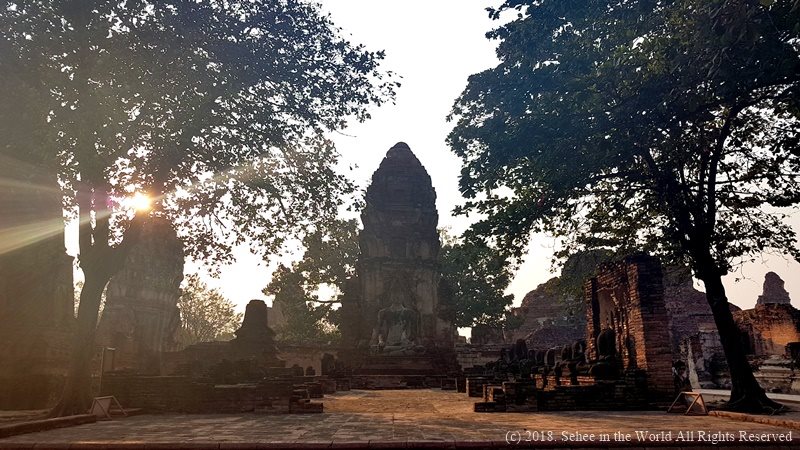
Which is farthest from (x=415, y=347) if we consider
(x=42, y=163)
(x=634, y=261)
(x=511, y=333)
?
(x=511, y=333)

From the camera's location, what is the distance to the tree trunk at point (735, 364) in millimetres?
9704

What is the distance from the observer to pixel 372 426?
7602 millimetres

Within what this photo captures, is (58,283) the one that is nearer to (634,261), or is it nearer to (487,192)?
(487,192)

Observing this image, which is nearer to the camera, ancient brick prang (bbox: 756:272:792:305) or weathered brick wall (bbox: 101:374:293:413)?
weathered brick wall (bbox: 101:374:293:413)

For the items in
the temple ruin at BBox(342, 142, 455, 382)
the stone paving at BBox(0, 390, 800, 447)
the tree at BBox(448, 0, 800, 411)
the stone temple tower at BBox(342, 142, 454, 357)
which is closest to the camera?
the stone paving at BBox(0, 390, 800, 447)

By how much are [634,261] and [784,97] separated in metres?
4.22

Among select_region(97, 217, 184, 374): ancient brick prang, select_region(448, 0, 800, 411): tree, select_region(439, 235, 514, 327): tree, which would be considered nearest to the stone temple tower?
select_region(439, 235, 514, 327): tree

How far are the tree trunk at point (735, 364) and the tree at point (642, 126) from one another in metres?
0.02

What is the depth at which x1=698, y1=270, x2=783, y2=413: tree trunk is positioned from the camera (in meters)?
9.70

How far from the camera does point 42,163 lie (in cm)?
1143

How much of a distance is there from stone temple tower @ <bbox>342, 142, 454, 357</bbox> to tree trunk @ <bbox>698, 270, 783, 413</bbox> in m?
15.0

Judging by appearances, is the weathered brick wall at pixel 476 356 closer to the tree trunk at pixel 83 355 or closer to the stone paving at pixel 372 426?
the stone paving at pixel 372 426

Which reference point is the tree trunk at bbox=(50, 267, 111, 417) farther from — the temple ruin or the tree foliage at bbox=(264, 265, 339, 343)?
the tree foliage at bbox=(264, 265, 339, 343)

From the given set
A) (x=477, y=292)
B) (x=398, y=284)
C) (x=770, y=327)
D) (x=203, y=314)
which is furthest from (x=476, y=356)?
(x=203, y=314)
